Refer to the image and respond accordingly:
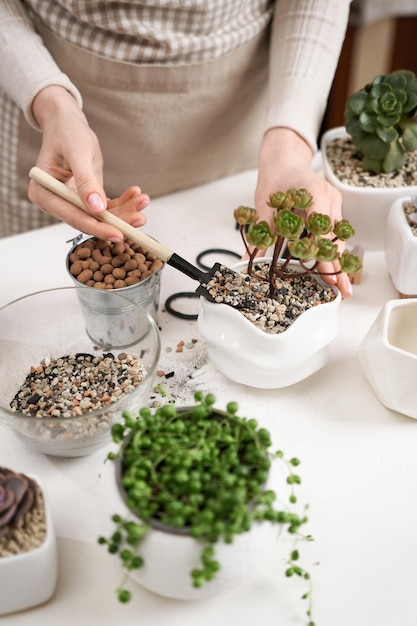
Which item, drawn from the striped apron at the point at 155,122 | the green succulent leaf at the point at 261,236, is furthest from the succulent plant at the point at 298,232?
the striped apron at the point at 155,122

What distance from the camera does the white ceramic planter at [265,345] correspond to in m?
0.83

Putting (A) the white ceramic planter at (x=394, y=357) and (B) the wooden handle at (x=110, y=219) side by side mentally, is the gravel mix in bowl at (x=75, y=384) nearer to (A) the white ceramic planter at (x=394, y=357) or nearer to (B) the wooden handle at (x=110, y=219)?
(B) the wooden handle at (x=110, y=219)

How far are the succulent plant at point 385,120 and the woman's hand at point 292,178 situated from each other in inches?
3.9

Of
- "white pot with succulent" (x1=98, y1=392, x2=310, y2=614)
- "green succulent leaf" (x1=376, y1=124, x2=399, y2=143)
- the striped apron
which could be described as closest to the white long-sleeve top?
the striped apron

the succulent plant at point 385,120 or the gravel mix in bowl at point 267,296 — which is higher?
the succulent plant at point 385,120

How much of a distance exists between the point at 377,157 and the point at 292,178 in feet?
0.49

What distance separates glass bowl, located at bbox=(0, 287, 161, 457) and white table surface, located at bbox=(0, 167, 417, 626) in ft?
0.18

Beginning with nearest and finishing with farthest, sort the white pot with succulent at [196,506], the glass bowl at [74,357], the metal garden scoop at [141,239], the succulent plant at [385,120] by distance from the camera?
the white pot with succulent at [196,506] → the glass bowl at [74,357] → the metal garden scoop at [141,239] → the succulent plant at [385,120]

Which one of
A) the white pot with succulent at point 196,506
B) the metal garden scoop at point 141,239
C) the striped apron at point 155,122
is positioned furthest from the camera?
the striped apron at point 155,122

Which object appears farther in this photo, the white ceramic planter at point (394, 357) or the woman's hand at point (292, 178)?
the woman's hand at point (292, 178)

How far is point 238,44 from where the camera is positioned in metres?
1.24

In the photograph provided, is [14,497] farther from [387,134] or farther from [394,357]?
[387,134]

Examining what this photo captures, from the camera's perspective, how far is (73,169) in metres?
0.98

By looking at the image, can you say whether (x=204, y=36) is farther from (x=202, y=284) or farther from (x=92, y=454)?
(x=92, y=454)
